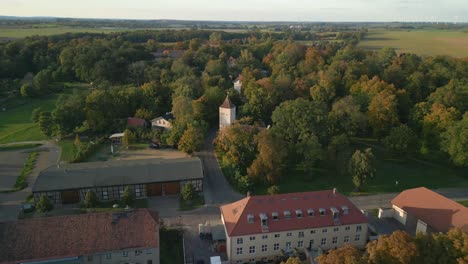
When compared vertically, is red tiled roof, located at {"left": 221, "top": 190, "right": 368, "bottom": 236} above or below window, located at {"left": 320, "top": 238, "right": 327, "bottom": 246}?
above

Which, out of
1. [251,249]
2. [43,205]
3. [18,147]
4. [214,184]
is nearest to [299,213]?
[251,249]

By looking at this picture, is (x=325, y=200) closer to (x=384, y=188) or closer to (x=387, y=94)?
(x=384, y=188)

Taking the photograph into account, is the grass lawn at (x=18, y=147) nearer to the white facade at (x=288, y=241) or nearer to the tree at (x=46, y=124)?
the tree at (x=46, y=124)

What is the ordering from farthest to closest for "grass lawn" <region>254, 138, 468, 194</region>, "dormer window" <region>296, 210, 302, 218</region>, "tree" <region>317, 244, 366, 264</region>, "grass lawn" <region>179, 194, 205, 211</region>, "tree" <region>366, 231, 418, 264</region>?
1. "grass lawn" <region>254, 138, 468, 194</region>
2. "grass lawn" <region>179, 194, 205, 211</region>
3. "dormer window" <region>296, 210, 302, 218</region>
4. "tree" <region>366, 231, 418, 264</region>
5. "tree" <region>317, 244, 366, 264</region>

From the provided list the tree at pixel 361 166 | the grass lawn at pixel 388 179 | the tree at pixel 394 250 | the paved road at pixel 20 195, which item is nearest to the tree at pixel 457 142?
the grass lawn at pixel 388 179

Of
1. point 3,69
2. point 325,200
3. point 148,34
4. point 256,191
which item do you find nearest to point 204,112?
point 256,191

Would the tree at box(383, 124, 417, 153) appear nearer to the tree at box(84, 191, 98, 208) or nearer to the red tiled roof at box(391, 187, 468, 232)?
the red tiled roof at box(391, 187, 468, 232)

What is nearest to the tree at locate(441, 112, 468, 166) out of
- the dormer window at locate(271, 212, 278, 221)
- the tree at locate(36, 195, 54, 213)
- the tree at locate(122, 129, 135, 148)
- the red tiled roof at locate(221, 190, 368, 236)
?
the red tiled roof at locate(221, 190, 368, 236)
